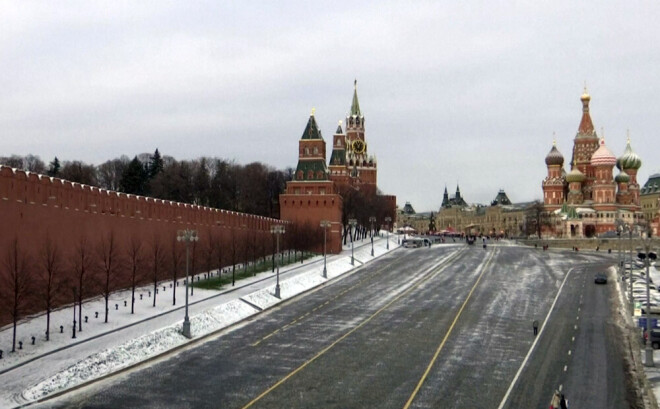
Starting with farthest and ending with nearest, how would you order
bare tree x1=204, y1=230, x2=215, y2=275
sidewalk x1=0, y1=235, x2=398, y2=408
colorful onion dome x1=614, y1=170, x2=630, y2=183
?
1. colorful onion dome x1=614, y1=170, x2=630, y2=183
2. bare tree x1=204, y1=230, x2=215, y2=275
3. sidewalk x1=0, y1=235, x2=398, y2=408

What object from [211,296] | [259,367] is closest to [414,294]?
[211,296]

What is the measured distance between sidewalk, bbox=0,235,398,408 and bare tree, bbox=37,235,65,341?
3.66 ft

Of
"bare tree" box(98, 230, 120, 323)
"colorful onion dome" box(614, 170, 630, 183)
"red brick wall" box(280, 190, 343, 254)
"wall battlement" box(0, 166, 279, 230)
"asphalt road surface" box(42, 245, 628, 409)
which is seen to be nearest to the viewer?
"asphalt road surface" box(42, 245, 628, 409)

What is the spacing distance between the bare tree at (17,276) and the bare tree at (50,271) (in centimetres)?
91

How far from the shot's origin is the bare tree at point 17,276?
1164 inches

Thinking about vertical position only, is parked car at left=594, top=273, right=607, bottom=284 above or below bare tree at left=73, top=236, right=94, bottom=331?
below

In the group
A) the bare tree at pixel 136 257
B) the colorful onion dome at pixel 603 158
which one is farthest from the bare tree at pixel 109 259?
the colorful onion dome at pixel 603 158

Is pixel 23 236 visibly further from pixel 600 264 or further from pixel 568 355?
pixel 600 264

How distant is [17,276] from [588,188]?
115m

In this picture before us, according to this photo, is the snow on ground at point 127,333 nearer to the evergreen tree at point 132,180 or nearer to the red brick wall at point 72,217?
the red brick wall at point 72,217

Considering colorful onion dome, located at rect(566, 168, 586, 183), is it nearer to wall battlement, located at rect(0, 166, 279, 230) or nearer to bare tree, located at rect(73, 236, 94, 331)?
wall battlement, located at rect(0, 166, 279, 230)

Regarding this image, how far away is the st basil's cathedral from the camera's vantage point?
120 metres

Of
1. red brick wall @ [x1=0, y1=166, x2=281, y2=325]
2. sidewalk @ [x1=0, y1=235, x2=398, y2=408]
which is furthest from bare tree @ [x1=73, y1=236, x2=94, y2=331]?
sidewalk @ [x1=0, y1=235, x2=398, y2=408]

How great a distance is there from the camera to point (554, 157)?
438ft
